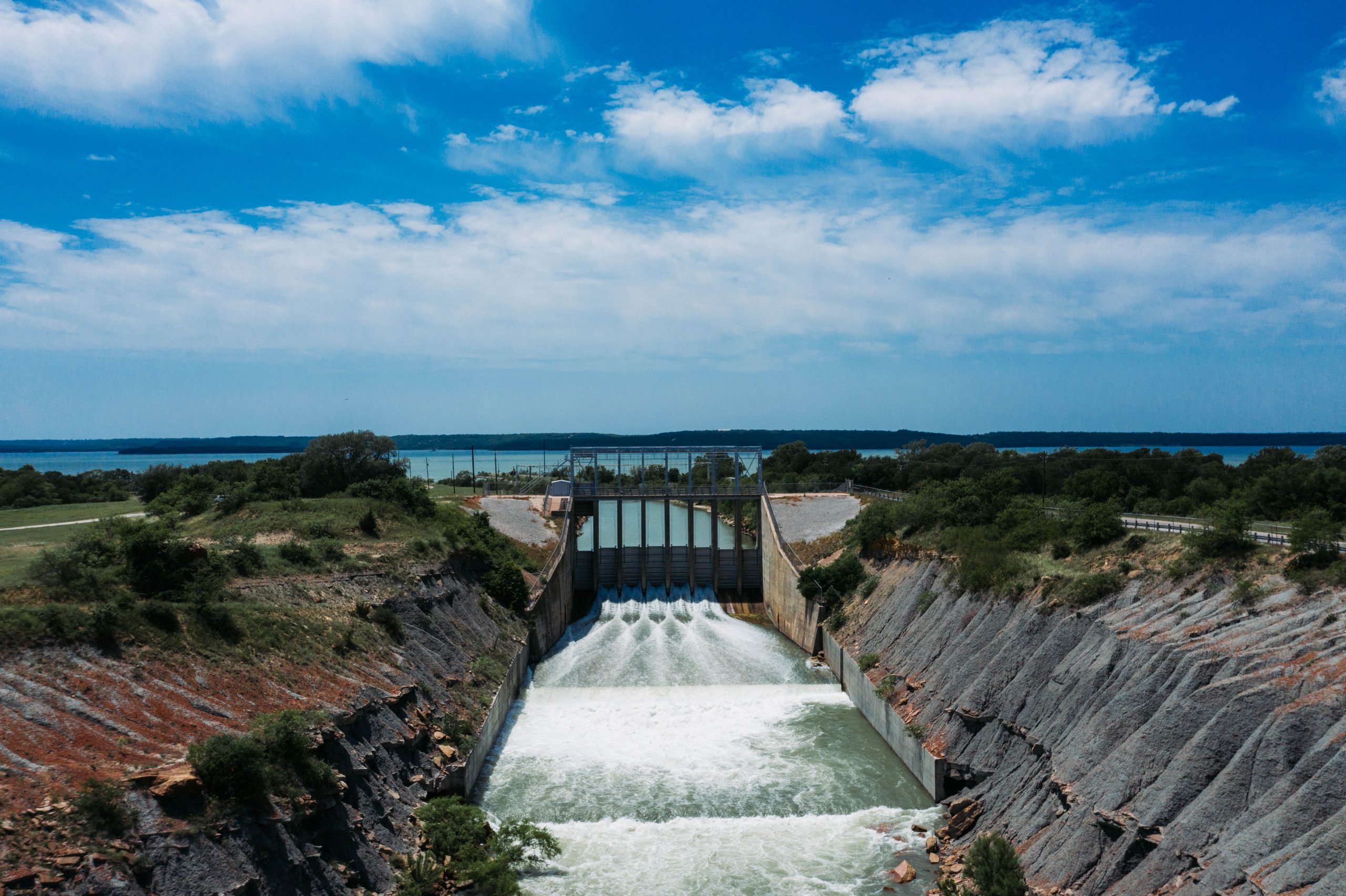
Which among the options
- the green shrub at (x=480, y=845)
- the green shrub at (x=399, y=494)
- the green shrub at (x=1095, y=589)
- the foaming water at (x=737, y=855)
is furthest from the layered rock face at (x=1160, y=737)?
the green shrub at (x=399, y=494)

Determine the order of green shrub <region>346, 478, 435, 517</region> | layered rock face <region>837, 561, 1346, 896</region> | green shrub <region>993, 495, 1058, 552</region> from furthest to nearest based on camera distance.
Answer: green shrub <region>346, 478, 435, 517</region>, green shrub <region>993, 495, 1058, 552</region>, layered rock face <region>837, 561, 1346, 896</region>

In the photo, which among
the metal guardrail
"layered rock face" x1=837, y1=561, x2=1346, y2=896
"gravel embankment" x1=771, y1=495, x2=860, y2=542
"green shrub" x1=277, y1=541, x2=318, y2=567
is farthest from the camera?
"gravel embankment" x1=771, y1=495, x2=860, y2=542

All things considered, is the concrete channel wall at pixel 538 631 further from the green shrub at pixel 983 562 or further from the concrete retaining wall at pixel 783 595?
the green shrub at pixel 983 562

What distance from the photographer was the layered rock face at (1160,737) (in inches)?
Result: 574

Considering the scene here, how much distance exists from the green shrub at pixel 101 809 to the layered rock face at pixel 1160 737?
18.4 metres

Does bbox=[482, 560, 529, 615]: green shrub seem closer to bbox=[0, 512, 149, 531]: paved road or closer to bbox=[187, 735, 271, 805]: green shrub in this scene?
bbox=[0, 512, 149, 531]: paved road

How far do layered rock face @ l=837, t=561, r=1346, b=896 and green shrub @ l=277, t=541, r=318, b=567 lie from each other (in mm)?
23191

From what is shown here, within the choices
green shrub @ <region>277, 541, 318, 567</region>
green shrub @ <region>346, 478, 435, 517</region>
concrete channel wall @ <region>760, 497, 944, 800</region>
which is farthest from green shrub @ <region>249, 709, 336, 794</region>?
green shrub @ <region>346, 478, 435, 517</region>

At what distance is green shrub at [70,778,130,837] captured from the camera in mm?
14156

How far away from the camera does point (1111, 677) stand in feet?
70.6

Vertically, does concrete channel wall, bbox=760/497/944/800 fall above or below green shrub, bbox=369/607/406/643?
below

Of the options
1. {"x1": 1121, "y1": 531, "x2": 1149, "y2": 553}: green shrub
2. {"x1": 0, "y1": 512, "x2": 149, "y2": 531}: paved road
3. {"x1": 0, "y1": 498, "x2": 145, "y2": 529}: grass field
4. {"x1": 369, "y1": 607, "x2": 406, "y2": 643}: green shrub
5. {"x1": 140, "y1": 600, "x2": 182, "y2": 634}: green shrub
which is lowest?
{"x1": 369, "y1": 607, "x2": 406, "y2": 643}: green shrub

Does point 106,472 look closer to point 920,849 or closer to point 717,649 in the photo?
point 717,649

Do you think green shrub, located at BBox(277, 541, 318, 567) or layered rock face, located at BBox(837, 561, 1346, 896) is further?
green shrub, located at BBox(277, 541, 318, 567)
